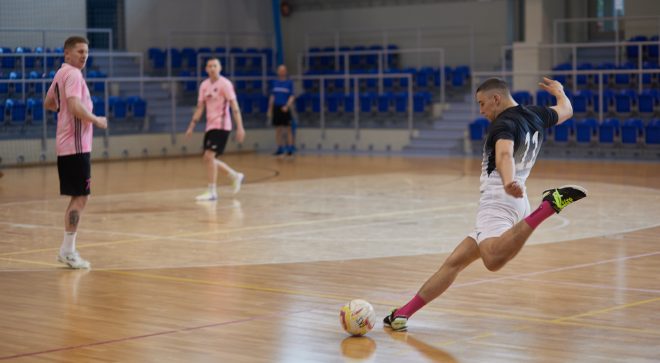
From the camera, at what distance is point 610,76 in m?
25.9

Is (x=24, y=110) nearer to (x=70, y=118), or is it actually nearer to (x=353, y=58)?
(x=353, y=58)

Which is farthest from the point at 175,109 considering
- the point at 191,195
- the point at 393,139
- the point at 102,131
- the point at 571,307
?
the point at 571,307

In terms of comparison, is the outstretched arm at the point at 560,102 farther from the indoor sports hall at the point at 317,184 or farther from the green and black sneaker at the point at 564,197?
the green and black sneaker at the point at 564,197

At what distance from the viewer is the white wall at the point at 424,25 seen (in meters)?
30.6

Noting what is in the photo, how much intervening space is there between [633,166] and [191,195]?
31.5ft

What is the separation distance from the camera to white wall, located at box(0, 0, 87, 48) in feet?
87.2

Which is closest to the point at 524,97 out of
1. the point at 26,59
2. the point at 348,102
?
the point at 348,102

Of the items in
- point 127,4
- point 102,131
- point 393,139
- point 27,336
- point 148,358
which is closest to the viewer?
point 148,358

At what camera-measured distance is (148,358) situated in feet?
21.6

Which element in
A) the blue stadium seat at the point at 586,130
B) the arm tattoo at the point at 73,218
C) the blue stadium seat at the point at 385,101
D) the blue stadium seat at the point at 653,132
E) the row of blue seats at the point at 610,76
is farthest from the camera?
the blue stadium seat at the point at 385,101

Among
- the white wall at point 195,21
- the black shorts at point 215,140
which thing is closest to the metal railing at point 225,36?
the white wall at point 195,21

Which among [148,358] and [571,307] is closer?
[148,358]

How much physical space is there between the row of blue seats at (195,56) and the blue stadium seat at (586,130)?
31.8 feet

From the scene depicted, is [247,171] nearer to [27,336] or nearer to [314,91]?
[314,91]
